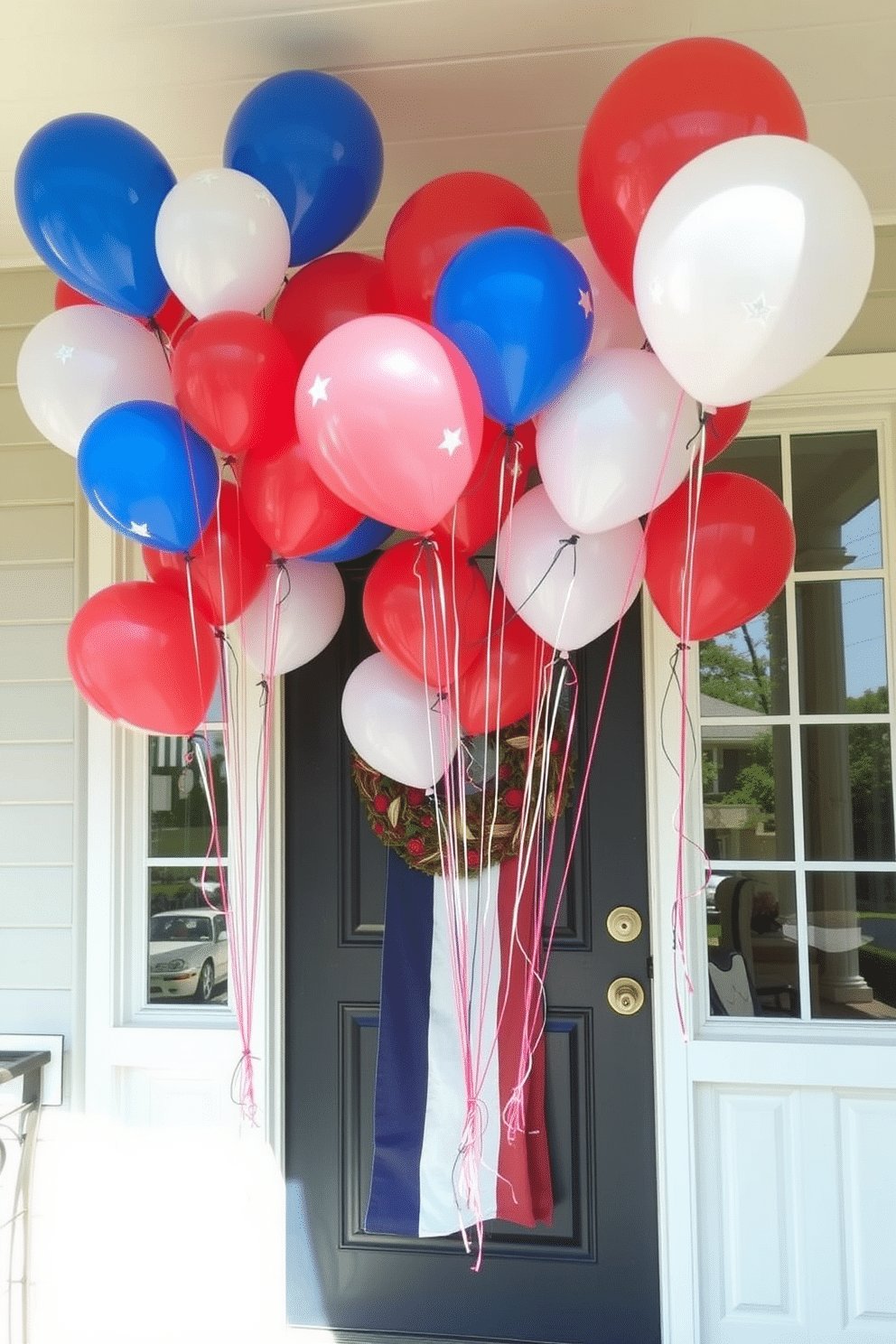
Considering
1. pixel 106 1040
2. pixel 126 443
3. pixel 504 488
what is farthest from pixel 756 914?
pixel 126 443

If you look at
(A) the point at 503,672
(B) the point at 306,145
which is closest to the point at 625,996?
(A) the point at 503,672

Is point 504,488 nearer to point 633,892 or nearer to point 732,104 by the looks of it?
point 732,104

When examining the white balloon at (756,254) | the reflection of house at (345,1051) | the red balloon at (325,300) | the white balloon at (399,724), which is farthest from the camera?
the reflection of house at (345,1051)

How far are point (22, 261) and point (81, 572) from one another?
0.76 meters

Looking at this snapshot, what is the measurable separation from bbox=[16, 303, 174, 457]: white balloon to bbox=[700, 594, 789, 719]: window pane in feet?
4.24

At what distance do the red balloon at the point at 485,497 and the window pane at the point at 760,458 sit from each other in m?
0.78

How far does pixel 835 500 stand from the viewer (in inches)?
93.0

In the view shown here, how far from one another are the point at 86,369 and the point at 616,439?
34.9 inches

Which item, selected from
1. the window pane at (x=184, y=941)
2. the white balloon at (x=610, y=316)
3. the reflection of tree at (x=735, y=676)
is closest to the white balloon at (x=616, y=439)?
the white balloon at (x=610, y=316)

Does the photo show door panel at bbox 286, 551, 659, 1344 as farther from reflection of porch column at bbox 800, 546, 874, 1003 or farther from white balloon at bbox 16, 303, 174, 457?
white balloon at bbox 16, 303, 174, 457

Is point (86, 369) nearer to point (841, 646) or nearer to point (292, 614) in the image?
point (292, 614)

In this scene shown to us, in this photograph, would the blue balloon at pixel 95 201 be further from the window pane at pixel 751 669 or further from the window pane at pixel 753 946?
the window pane at pixel 753 946

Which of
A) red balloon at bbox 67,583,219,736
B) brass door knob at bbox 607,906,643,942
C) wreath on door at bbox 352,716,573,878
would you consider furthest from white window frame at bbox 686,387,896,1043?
red balloon at bbox 67,583,219,736

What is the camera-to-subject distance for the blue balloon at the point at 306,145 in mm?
1663
